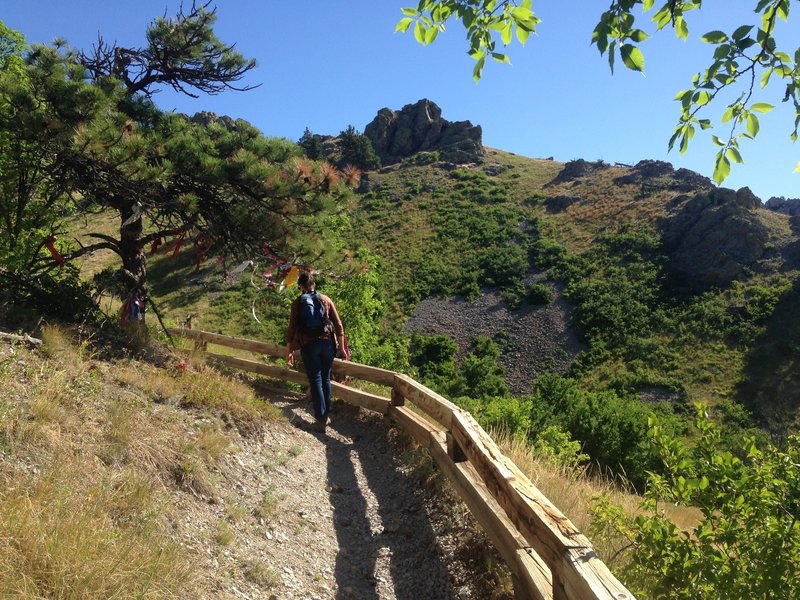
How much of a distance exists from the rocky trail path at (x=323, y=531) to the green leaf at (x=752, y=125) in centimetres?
304

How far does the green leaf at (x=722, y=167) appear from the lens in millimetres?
2789

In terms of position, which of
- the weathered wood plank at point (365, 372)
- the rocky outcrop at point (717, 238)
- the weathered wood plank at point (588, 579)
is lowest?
the weathered wood plank at point (365, 372)

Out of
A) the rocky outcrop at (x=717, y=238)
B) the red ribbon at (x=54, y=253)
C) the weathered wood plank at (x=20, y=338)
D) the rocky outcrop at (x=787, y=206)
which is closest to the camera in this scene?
the weathered wood plank at (x=20, y=338)

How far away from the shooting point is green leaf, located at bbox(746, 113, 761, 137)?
268 centimetres

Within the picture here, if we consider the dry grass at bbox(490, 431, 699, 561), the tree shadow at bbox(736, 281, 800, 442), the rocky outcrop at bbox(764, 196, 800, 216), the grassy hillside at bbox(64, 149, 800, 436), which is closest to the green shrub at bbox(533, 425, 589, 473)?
the dry grass at bbox(490, 431, 699, 561)

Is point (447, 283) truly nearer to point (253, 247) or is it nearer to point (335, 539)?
point (253, 247)

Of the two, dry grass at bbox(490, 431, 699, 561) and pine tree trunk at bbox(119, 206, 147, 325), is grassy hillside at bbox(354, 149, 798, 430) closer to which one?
dry grass at bbox(490, 431, 699, 561)

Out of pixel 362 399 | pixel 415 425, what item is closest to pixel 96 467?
pixel 415 425

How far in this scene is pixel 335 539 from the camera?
4.53 m

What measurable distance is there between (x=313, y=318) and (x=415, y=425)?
210 centimetres

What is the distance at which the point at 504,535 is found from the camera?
3.33 m

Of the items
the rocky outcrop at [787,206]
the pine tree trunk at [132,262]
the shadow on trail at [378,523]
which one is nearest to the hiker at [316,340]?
the shadow on trail at [378,523]

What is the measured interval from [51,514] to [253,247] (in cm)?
579

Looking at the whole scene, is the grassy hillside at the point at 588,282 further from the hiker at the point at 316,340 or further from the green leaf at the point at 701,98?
the green leaf at the point at 701,98
